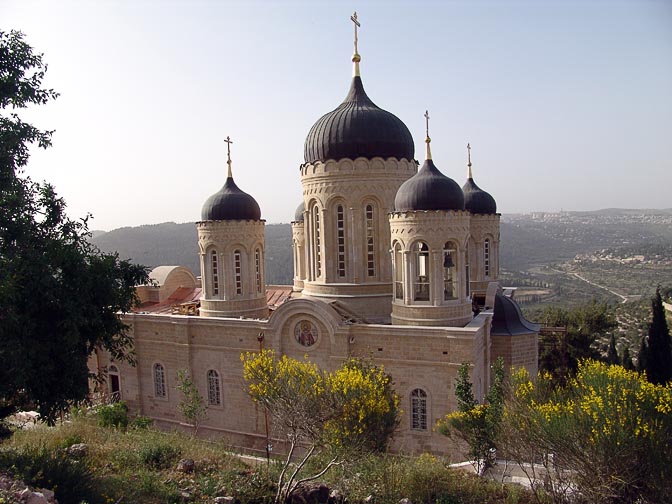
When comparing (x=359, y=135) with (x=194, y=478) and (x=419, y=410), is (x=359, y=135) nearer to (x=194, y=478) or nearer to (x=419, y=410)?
(x=419, y=410)

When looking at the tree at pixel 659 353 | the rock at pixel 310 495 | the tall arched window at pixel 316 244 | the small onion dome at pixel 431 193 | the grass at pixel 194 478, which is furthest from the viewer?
the tree at pixel 659 353

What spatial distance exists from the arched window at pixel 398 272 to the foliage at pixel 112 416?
8.51 meters

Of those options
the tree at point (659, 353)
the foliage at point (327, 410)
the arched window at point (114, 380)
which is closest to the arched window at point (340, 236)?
the foliage at point (327, 410)

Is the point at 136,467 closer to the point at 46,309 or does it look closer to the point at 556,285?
the point at 46,309

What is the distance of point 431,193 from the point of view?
13648mm

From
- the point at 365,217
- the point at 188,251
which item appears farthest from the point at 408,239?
the point at 188,251

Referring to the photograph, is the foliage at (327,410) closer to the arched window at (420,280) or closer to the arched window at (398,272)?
the arched window at (420,280)

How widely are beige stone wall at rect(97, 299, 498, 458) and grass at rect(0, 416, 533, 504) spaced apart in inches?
119

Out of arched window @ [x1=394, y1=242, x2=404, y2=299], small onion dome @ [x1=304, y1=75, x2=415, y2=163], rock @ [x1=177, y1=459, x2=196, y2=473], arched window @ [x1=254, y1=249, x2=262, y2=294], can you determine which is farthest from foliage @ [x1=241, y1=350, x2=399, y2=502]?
arched window @ [x1=254, y1=249, x2=262, y2=294]

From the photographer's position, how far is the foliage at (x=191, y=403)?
14.2 metres

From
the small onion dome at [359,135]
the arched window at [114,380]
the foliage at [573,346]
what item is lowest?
the foliage at [573,346]

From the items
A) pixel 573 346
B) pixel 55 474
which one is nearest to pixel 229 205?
pixel 55 474

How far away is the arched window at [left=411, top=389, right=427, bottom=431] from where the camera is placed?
43.9 feet

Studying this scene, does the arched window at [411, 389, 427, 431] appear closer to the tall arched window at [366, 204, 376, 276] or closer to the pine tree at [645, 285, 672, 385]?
the tall arched window at [366, 204, 376, 276]
